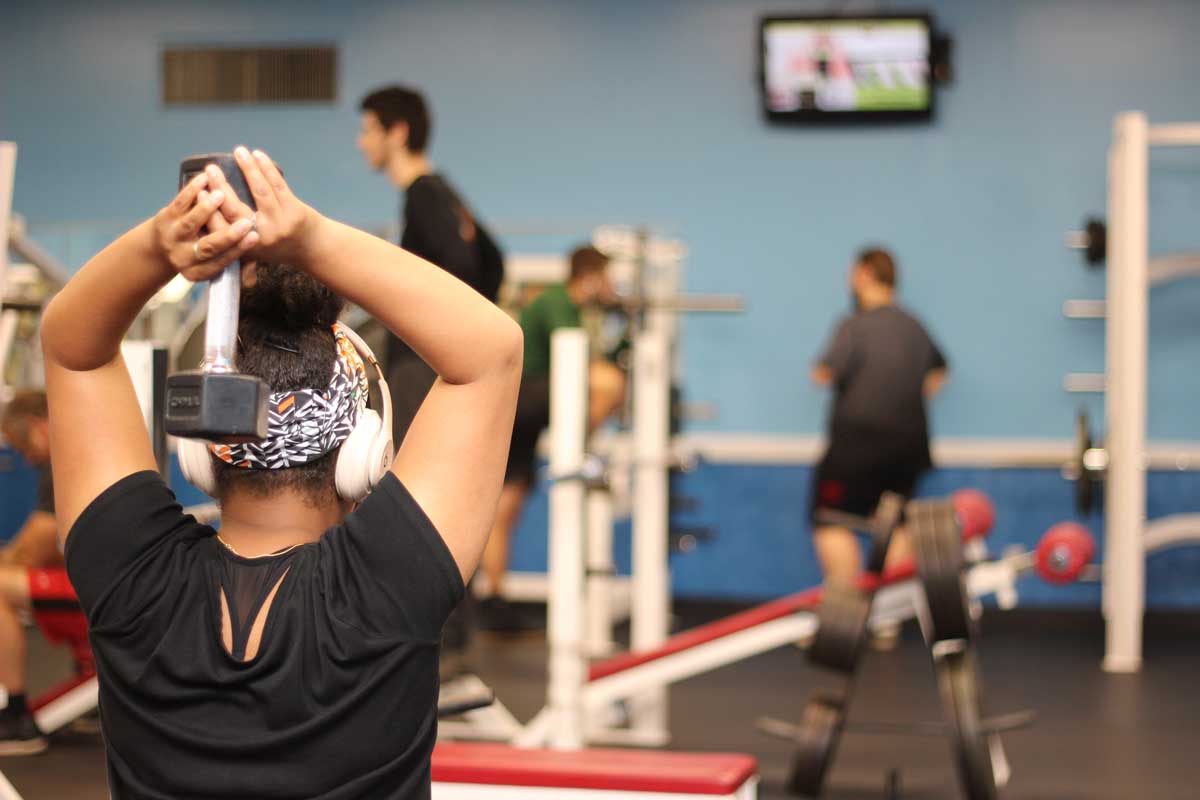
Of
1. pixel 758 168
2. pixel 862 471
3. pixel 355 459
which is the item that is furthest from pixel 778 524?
pixel 355 459

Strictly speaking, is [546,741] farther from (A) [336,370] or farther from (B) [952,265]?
(B) [952,265]

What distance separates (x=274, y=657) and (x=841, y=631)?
2.28 meters

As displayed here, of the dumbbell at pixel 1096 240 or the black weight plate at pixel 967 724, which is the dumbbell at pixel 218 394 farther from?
the dumbbell at pixel 1096 240

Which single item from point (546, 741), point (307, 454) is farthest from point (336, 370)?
point (546, 741)

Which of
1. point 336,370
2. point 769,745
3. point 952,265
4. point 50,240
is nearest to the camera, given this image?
point 336,370

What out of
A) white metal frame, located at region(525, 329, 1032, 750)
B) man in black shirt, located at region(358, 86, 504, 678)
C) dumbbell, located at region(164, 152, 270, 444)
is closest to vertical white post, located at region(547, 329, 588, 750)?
white metal frame, located at region(525, 329, 1032, 750)

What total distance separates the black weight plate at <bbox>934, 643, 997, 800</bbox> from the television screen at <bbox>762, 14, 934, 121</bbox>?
3635 mm

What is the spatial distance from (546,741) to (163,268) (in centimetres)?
274

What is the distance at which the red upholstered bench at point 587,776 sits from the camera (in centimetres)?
204

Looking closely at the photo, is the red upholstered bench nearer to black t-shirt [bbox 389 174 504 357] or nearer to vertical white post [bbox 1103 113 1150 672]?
black t-shirt [bbox 389 174 504 357]

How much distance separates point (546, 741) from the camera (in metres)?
3.48

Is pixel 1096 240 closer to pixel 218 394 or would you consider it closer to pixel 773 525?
pixel 773 525

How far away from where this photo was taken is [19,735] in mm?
3559

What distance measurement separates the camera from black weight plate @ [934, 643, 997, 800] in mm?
2818
